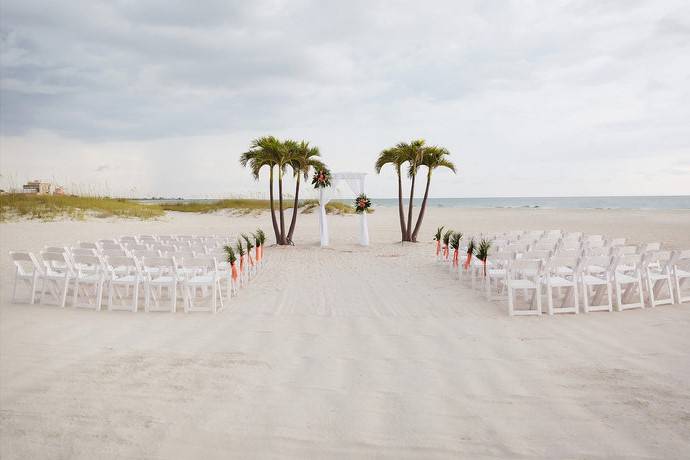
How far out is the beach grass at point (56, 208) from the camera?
28594mm

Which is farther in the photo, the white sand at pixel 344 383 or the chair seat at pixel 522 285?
the chair seat at pixel 522 285

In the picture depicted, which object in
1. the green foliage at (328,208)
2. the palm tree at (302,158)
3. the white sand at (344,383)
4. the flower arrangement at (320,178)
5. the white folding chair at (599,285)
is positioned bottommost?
the white sand at (344,383)

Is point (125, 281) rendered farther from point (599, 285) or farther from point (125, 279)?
point (599, 285)

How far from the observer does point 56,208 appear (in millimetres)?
30500

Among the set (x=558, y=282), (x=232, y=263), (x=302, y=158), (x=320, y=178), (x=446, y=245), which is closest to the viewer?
(x=558, y=282)

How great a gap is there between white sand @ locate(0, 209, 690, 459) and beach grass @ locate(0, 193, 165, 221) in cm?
2436

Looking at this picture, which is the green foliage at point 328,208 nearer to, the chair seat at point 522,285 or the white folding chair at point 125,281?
the white folding chair at point 125,281

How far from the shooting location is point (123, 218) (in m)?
32.5

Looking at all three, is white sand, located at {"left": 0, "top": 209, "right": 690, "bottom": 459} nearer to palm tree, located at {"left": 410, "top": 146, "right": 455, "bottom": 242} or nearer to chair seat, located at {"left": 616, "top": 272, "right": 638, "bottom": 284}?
chair seat, located at {"left": 616, "top": 272, "right": 638, "bottom": 284}

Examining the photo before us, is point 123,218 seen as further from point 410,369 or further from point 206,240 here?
point 410,369

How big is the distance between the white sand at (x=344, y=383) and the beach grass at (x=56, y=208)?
24.4m

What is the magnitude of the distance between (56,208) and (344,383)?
32.4 m

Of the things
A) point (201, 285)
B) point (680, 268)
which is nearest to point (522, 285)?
point (680, 268)

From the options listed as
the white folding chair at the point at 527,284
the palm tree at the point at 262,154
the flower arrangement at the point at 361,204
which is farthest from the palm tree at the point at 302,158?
the white folding chair at the point at 527,284
